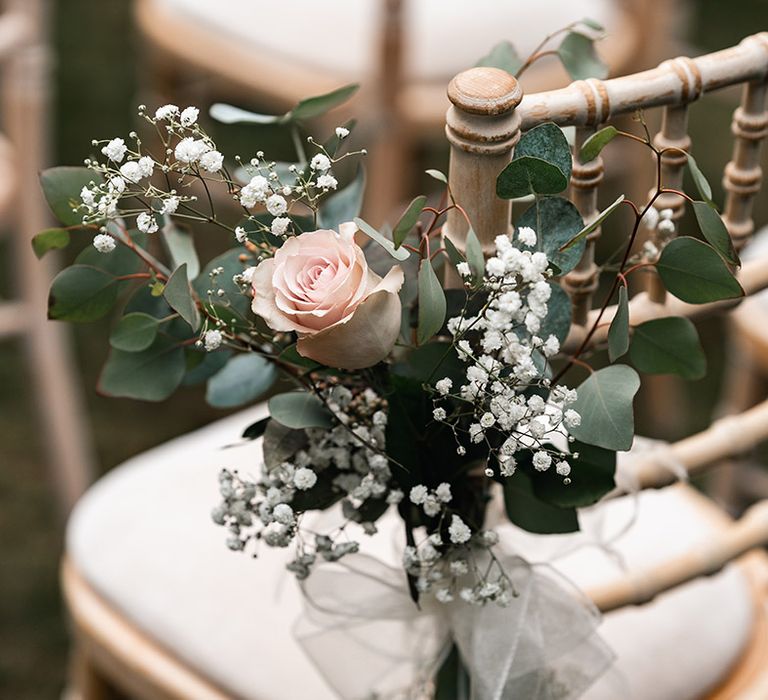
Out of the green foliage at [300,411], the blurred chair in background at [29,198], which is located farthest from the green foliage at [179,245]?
the blurred chair in background at [29,198]

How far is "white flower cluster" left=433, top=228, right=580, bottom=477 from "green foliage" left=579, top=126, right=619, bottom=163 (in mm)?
61

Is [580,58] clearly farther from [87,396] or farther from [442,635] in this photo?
[87,396]

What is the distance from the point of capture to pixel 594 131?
697 millimetres

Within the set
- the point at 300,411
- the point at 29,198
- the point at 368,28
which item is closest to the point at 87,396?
the point at 29,198

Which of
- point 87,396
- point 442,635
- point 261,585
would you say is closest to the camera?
point 442,635

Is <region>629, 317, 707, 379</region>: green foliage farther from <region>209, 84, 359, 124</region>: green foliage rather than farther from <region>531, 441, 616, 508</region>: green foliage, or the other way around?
<region>209, 84, 359, 124</region>: green foliage

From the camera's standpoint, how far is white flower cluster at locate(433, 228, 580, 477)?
1.99 ft

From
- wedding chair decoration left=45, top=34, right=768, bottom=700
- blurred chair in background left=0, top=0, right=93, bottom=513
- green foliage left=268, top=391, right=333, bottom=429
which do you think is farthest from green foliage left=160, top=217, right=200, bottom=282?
blurred chair in background left=0, top=0, right=93, bottom=513

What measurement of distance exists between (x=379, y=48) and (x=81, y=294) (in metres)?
1.08

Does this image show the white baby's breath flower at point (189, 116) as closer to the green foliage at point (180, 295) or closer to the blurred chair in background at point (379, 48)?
the green foliage at point (180, 295)

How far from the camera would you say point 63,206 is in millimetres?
736

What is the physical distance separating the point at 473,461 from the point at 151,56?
5.00 feet

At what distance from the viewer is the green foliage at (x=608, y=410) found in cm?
65

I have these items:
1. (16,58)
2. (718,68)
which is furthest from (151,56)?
(718,68)
